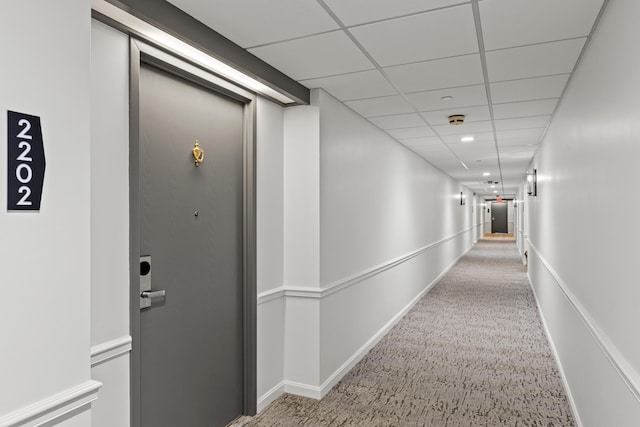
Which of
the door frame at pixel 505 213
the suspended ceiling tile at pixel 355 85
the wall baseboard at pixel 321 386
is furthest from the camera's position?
the door frame at pixel 505 213

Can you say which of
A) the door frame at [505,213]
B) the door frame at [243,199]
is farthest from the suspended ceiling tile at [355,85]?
the door frame at [505,213]

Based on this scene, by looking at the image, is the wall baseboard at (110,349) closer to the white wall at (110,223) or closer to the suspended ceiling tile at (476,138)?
the white wall at (110,223)

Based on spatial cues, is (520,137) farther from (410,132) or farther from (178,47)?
(178,47)

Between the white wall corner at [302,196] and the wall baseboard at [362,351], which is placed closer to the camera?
the white wall corner at [302,196]

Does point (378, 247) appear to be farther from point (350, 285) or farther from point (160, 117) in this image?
point (160, 117)

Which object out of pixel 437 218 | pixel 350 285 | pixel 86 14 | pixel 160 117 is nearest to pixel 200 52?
pixel 160 117

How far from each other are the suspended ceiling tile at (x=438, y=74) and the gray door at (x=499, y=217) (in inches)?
1085

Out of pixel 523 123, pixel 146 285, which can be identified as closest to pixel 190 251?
pixel 146 285

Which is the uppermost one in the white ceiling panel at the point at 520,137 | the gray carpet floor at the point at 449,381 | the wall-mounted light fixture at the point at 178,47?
the white ceiling panel at the point at 520,137

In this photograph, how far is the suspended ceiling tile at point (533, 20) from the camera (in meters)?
1.94

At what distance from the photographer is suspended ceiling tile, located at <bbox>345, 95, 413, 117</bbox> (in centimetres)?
359

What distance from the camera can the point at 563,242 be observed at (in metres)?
3.53

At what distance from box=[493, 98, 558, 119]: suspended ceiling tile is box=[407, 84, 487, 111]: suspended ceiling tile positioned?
0.28m

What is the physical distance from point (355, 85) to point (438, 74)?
0.61 meters
